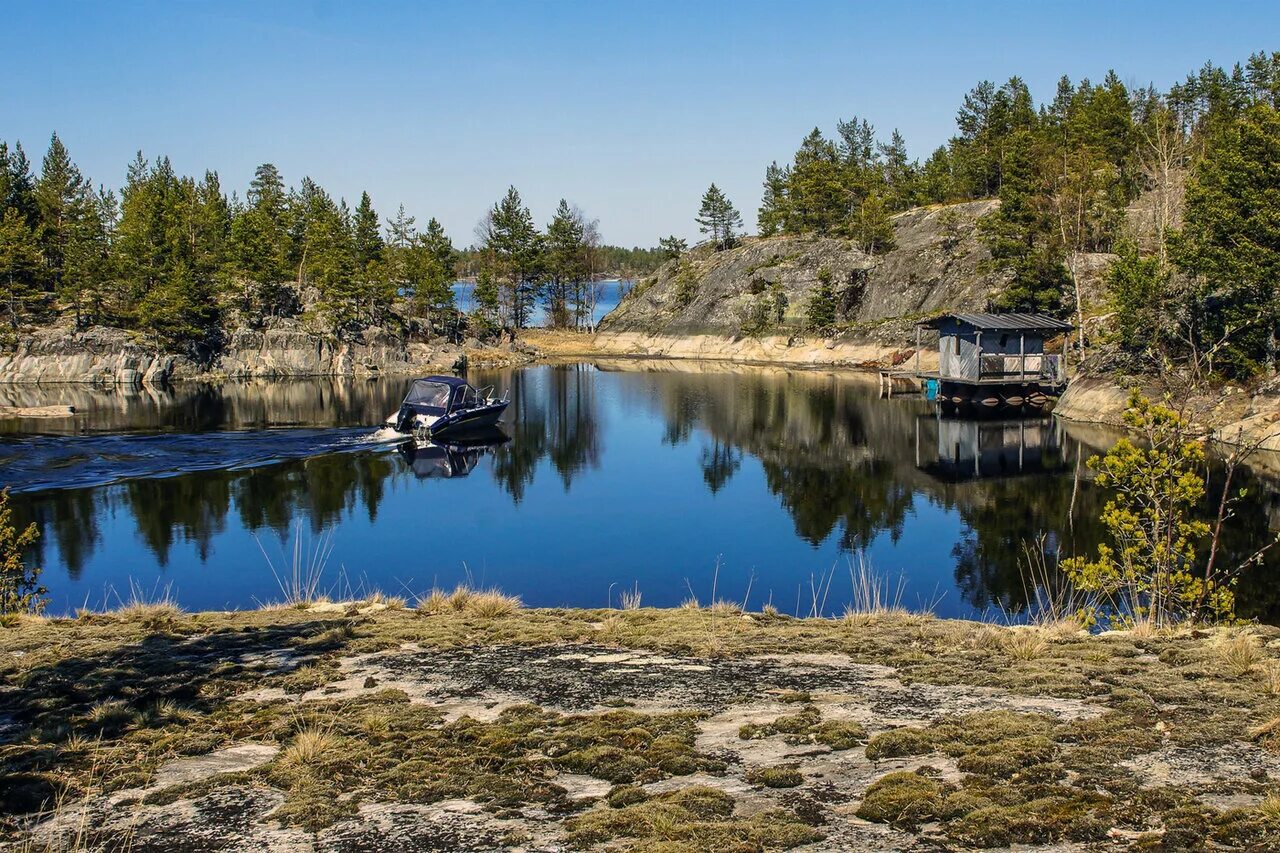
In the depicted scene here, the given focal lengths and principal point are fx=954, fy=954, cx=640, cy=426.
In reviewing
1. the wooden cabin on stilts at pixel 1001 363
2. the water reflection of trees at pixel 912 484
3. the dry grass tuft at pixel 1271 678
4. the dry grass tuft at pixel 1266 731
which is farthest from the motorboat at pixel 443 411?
the dry grass tuft at pixel 1266 731

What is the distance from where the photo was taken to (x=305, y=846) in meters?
6.38

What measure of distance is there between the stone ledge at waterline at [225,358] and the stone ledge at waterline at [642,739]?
236 feet

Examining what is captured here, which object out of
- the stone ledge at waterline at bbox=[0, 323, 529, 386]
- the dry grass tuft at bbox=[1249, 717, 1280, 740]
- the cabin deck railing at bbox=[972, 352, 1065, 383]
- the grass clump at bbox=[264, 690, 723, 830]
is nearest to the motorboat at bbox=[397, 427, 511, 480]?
the cabin deck railing at bbox=[972, 352, 1065, 383]

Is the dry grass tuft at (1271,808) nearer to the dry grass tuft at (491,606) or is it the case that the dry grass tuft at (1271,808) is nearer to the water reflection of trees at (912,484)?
the water reflection of trees at (912,484)

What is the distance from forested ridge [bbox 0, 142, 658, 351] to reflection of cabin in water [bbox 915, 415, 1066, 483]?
56971 millimetres

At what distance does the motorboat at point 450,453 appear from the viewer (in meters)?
36.8

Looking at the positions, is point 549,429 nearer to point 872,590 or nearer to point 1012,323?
point 1012,323

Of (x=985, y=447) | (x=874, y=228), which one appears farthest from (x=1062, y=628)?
(x=874, y=228)

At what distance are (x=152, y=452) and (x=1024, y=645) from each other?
35936 millimetres

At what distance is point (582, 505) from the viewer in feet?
100

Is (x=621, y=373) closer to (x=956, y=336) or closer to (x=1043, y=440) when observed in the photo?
(x=956, y=336)

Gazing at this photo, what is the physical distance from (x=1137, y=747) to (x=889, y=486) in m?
25.3

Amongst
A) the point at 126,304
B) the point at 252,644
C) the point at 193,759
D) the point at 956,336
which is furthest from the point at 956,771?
the point at 126,304

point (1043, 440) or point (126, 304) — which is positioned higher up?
point (126, 304)
